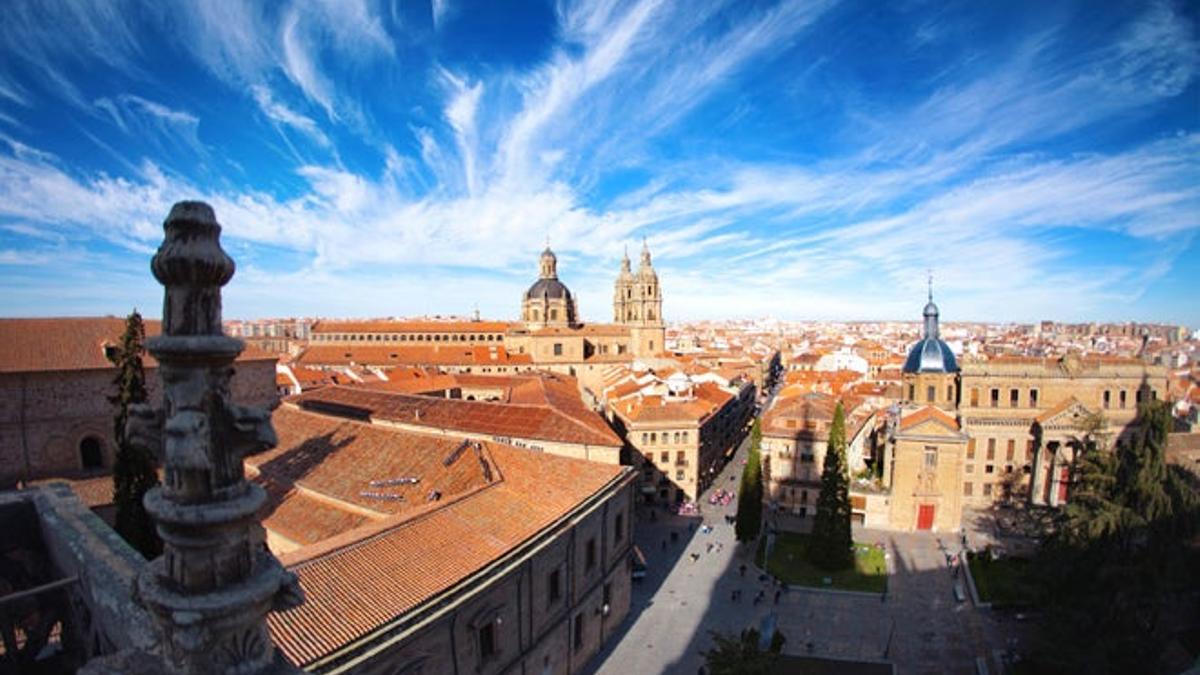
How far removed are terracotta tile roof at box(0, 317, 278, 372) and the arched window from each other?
342 centimetres

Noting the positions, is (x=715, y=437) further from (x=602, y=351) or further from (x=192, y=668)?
(x=192, y=668)

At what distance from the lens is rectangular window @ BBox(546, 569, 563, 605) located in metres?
16.7

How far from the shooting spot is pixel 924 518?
33.0 m

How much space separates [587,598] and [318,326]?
7253 cm

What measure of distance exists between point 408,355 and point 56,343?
4148 cm

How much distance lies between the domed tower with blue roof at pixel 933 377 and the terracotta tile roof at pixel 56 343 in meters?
38.4

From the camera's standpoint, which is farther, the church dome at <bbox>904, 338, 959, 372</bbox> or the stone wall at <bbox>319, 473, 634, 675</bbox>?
the church dome at <bbox>904, 338, 959, 372</bbox>

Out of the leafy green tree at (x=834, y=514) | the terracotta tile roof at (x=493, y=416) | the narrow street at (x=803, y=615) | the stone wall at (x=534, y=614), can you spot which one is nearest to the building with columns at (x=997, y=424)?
the narrow street at (x=803, y=615)

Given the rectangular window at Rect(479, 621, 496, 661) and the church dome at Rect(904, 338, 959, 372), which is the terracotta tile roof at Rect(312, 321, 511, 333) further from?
the rectangular window at Rect(479, 621, 496, 661)

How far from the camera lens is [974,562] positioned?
28281mm

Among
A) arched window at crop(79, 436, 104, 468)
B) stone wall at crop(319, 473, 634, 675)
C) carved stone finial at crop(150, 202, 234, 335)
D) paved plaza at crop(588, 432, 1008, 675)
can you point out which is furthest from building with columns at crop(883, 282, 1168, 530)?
arched window at crop(79, 436, 104, 468)

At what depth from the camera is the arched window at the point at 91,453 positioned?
1037 inches

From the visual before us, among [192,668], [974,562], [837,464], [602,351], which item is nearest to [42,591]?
[192,668]

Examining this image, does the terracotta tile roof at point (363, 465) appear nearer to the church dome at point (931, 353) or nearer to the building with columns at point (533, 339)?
the church dome at point (931, 353)
